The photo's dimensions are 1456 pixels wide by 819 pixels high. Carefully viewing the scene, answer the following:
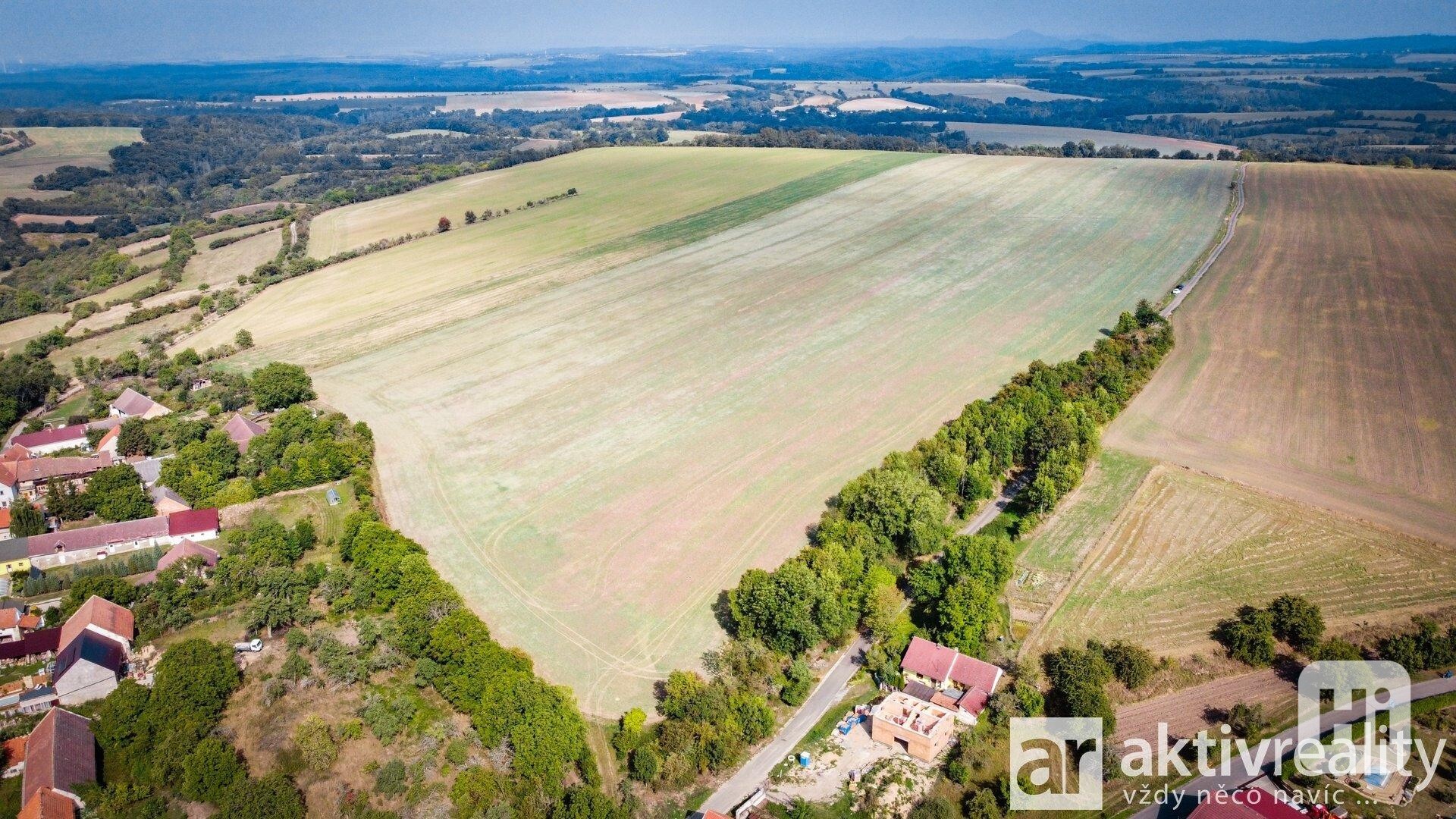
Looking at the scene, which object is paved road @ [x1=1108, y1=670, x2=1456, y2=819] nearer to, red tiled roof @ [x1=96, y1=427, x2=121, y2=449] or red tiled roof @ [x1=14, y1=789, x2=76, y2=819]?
red tiled roof @ [x1=14, y1=789, x2=76, y2=819]

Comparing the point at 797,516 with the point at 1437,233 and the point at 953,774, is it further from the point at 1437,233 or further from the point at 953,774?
the point at 1437,233

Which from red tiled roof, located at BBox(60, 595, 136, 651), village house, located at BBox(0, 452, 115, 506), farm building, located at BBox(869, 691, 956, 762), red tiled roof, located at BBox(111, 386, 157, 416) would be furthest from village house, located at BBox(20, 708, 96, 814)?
red tiled roof, located at BBox(111, 386, 157, 416)

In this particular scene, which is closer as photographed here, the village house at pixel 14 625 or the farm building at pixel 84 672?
the farm building at pixel 84 672

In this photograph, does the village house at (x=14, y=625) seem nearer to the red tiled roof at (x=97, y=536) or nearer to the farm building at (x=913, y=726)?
the red tiled roof at (x=97, y=536)

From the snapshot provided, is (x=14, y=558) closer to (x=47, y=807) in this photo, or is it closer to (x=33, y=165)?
(x=47, y=807)

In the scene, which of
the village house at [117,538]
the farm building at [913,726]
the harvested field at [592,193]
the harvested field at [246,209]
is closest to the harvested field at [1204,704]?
the farm building at [913,726]

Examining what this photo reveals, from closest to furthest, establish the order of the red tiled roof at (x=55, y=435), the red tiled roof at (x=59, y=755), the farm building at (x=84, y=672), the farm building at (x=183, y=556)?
the red tiled roof at (x=59, y=755), the farm building at (x=84, y=672), the farm building at (x=183, y=556), the red tiled roof at (x=55, y=435)

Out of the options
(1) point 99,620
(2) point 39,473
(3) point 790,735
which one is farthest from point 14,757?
(3) point 790,735
